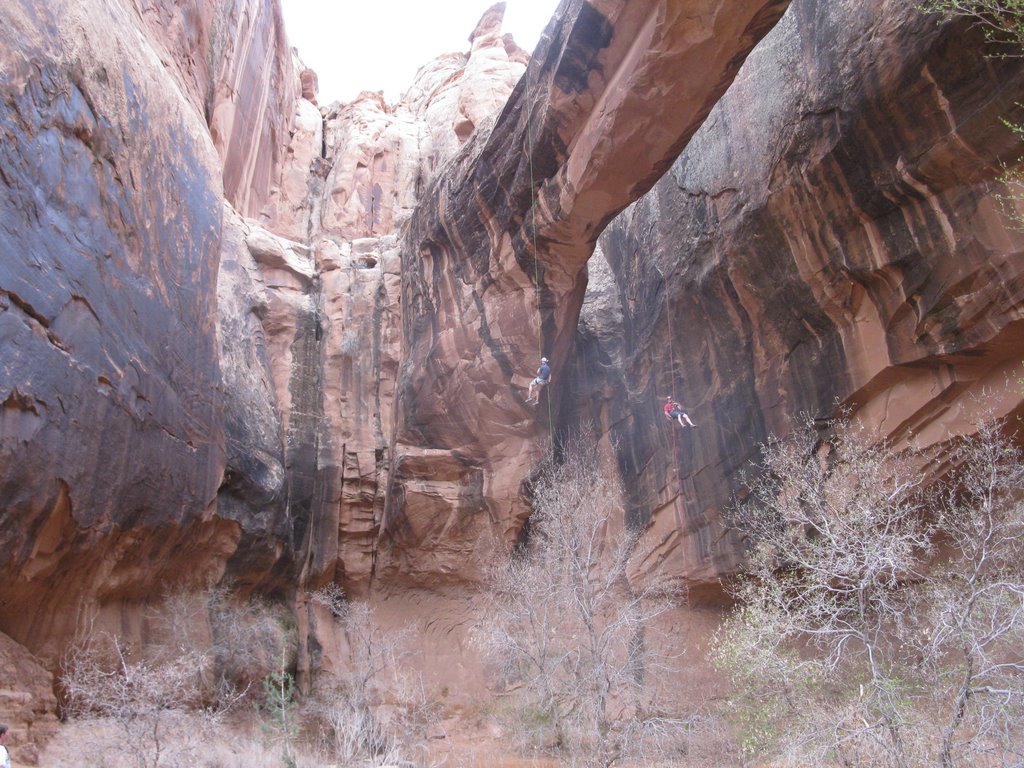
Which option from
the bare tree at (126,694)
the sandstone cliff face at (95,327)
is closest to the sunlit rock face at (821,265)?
the sandstone cliff face at (95,327)

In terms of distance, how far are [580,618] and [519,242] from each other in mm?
8432

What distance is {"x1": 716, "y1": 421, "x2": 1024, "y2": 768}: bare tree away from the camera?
9195 millimetres

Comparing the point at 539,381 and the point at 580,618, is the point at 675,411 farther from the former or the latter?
the point at 580,618

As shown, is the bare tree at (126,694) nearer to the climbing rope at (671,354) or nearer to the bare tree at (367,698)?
the bare tree at (367,698)

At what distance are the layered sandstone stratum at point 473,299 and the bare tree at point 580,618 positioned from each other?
36.9 inches

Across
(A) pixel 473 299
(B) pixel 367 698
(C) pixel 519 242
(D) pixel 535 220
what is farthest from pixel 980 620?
(B) pixel 367 698

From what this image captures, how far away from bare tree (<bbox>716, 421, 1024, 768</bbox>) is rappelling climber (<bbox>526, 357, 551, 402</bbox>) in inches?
200

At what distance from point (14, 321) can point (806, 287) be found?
13576 millimetres

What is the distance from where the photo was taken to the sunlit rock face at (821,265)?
477 inches

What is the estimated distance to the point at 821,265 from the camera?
14.6m

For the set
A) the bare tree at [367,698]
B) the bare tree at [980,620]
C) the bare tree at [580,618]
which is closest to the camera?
the bare tree at [980,620]

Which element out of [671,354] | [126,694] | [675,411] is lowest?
[126,694]

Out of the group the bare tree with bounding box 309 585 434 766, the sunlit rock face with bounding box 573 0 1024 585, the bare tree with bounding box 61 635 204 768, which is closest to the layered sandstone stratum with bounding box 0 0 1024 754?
the sunlit rock face with bounding box 573 0 1024 585

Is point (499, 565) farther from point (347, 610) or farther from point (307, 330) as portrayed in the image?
point (307, 330)
